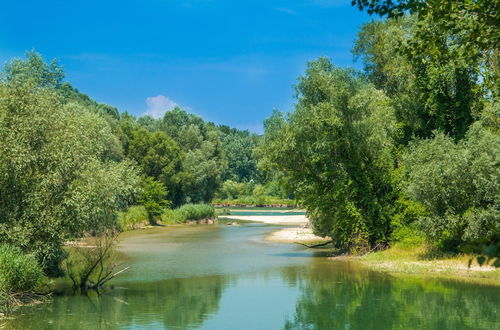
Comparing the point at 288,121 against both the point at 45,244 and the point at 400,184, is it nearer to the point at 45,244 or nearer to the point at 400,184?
the point at 400,184

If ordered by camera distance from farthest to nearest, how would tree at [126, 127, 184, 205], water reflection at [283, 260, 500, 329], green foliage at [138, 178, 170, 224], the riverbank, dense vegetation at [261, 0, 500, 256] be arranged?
1. tree at [126, 127, 184, 205]
2. green foliage at [138, 178, 170, 224]
3. dense vegetation at [261, 0, 500, 256]
4. the riverbank
5. water reflection at [283, 260, 500, 329]

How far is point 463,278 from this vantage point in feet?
102

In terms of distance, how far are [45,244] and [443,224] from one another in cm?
2294

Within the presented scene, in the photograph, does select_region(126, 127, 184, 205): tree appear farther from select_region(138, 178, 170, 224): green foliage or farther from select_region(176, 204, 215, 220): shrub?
select_region(138, 178, 170, 224): green foliage

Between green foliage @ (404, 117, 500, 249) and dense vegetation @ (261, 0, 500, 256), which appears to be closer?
green foliage @ (404, 117, 500, 249)

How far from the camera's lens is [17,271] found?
22422 mm

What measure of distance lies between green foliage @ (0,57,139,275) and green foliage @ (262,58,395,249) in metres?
16.6

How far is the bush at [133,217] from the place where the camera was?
71.7m

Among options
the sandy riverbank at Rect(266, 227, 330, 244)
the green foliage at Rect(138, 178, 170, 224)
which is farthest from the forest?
the green foliage at Rect(138, 178, 170, 224)

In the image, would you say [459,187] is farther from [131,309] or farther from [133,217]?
[133,217]

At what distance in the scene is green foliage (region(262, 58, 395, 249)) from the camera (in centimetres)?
3803

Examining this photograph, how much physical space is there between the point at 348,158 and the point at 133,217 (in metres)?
42.7

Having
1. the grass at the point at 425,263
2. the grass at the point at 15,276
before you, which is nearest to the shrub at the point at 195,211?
the grass at the point at 425,263

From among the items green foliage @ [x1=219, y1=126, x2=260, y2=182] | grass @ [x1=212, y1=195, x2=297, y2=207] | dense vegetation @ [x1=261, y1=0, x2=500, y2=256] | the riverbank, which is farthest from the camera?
green foliage @ [x1=219, y1=126, x2=260, y2=182]
